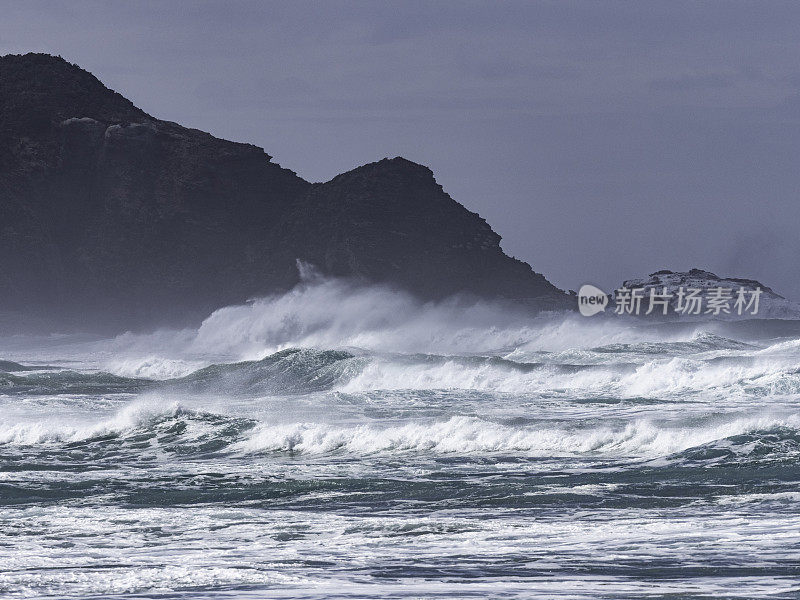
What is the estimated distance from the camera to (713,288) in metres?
86.2

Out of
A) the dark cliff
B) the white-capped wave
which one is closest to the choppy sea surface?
the white-capped wave

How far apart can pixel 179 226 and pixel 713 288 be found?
162 ft

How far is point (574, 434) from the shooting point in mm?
19703

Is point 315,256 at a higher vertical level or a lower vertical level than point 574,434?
higher

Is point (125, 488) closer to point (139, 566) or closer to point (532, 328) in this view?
point (139, 566)

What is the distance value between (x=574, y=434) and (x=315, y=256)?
82.1m

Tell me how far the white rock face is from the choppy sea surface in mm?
50144

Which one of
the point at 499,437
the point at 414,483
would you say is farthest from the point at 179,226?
the point at 414,483

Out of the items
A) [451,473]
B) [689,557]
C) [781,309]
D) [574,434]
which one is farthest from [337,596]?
[781,309]

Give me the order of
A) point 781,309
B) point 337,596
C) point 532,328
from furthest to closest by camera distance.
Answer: point 781,309 → point 532,328 → point 337,596

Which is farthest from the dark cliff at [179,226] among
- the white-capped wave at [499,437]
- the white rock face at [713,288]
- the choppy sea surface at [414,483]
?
the white-capped wave at [499,437]

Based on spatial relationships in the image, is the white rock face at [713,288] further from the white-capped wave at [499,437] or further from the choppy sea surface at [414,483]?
the white-capped wave at [499,437]

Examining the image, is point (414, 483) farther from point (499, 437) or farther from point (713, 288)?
point (713, 288)

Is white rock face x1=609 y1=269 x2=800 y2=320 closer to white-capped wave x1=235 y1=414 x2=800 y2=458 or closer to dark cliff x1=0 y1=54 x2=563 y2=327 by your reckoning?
dark cliff x1=0 y1=54 x2=563 y2=327
